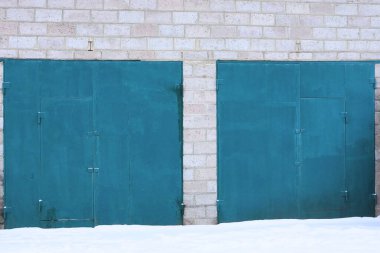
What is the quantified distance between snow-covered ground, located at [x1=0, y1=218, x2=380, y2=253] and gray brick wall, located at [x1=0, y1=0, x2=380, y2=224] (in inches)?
22.7

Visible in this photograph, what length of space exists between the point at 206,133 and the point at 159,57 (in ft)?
3.84

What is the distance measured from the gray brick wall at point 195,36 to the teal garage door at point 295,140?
0.19m

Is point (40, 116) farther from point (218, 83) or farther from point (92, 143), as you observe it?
point (218, 83)

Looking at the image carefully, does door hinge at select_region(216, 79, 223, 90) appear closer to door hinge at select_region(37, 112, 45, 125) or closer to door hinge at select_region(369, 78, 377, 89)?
door hinge at select_region(369, 78, 377, 89)

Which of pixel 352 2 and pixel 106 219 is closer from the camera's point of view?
pixel 106 219

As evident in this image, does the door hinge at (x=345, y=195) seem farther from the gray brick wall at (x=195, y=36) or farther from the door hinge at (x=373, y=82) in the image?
the gray brick wall at (x=195, y=36)

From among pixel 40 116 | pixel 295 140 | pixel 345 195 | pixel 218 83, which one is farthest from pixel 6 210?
pixel 345 195

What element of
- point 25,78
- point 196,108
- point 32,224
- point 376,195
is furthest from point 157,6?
point 376,195

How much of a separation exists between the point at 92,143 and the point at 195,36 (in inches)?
76.4

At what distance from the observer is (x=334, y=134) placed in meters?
6.75

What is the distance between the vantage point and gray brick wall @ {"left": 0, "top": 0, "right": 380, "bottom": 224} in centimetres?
635

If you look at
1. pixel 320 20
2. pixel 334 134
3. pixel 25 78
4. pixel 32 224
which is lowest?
pixel 32 224

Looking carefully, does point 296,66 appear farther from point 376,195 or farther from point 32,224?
point 32,224

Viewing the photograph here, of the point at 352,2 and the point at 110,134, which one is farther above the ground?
the point at 352,2
